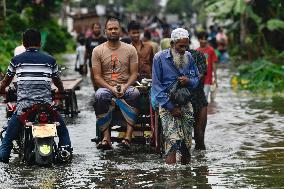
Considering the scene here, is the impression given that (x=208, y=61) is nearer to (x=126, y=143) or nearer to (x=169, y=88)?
(x=126, y=143)

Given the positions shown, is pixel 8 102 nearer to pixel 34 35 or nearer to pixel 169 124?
pixel 34 35

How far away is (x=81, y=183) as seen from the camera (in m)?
11.0

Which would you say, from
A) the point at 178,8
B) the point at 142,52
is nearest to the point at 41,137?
the point at 142,52

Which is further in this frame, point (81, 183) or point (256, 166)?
point (256, 166)

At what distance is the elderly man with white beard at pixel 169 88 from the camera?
1221 cm

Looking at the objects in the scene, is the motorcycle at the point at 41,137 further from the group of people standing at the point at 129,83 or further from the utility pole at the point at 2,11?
the utility pole at the point at 2,11

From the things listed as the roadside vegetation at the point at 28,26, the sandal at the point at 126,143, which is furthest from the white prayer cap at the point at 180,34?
the roadside vegetation at the point at 28,26

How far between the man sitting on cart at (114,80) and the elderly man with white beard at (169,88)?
1610mm

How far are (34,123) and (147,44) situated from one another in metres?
3.79

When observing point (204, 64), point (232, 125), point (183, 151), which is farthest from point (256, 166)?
point (232, 125)

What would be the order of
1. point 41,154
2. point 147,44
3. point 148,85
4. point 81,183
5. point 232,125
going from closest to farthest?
point 81,183 < point 41,154 < point 148,85 < point 147,44 < point 232,125

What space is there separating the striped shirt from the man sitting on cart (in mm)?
1273

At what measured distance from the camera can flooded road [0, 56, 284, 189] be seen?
11.0 m

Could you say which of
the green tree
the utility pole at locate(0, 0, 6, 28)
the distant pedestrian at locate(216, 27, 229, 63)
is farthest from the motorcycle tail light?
the green tree
